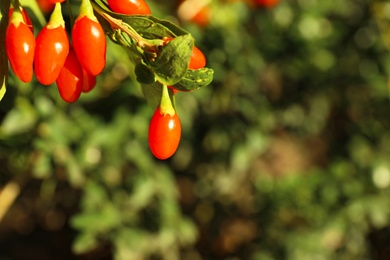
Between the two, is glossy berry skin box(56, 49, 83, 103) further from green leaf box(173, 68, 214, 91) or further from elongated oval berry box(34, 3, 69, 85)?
green leaf box(173, 68, 214, 91)

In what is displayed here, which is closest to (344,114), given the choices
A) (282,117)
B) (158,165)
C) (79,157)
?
(282,117)

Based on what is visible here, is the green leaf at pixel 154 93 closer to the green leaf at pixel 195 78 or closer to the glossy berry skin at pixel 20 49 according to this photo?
the green leaf at pixel 195 78

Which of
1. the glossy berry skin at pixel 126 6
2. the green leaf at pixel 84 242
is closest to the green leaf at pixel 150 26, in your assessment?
the glossy berry skin at pixel 126 6

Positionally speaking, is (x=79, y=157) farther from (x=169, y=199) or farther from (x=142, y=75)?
(x=142, y=75)

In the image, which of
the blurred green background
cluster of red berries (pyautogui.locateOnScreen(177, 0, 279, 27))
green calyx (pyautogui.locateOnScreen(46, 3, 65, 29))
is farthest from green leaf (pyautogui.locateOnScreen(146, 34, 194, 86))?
cluster of red berries (pyautogui.locateOnScreen(177, 0, 279, 27))

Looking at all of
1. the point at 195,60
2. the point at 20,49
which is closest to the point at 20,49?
the point at 20,49
